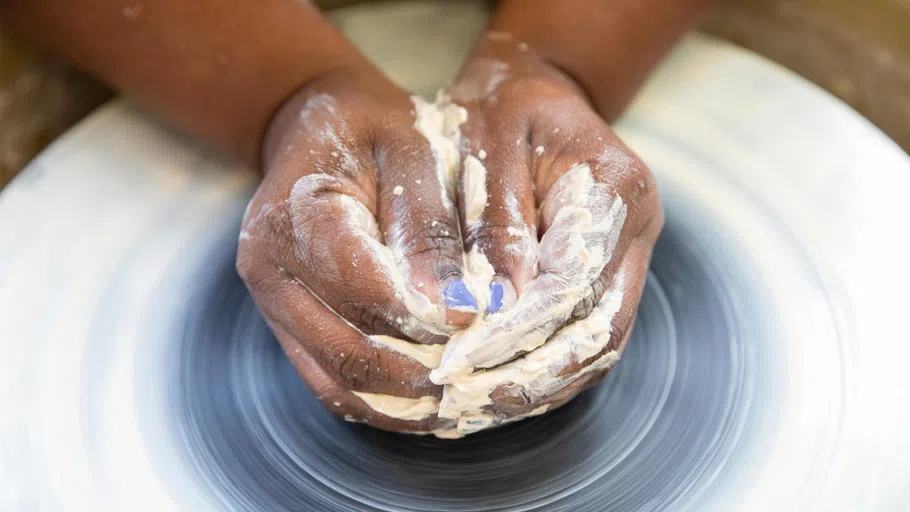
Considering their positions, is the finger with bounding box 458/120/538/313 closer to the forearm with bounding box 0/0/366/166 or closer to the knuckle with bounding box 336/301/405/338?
the knuckle with bounding box 336/301/405/338

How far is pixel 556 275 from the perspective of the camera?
3.17 feet

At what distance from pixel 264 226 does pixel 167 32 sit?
0.46m

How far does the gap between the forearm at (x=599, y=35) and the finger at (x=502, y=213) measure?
266mm

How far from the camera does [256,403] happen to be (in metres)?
1.09

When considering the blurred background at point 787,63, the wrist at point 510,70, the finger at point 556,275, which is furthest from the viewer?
the blurred background at point 787,63

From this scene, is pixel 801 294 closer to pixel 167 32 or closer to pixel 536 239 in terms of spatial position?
pixel 536 239

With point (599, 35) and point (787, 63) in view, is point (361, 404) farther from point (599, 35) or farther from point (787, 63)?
point (787, 63)

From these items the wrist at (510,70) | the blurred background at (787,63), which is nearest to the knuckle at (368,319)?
the wrist at (510,70)

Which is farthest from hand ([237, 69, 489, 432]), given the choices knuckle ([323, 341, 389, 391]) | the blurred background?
the blurred background

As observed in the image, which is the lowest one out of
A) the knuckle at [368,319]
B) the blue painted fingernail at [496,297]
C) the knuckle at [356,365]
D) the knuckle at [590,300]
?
the knuckle at [356,365]

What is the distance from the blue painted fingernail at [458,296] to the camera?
934 millimetres

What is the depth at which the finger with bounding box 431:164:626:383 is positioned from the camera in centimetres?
93

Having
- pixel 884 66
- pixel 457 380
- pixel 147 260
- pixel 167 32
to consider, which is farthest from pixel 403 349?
pixel 884 66

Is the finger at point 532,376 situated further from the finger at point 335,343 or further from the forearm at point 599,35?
the forearm at point 599,35
